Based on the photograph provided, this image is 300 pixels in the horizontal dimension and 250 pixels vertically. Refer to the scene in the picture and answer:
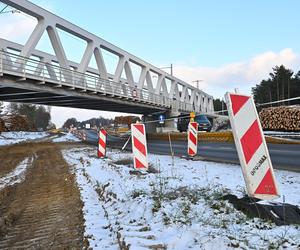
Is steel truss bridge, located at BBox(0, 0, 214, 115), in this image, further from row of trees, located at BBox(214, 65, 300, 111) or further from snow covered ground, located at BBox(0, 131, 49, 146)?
row of trees, located at BBox(214, 65, 300, 111)

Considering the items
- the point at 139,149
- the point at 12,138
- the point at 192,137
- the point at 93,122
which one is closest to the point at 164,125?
the point at 12,138

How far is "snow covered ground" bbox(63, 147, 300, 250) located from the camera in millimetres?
3686

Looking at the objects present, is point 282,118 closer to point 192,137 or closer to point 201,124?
point 201,124

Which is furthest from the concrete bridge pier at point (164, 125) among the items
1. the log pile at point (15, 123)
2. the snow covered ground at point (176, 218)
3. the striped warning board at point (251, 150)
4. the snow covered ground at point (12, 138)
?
the striped warning board at point (251, 150)

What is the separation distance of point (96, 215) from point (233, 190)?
242cm

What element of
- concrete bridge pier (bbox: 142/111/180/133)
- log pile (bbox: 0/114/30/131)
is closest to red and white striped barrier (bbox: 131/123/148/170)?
concrete bridge pier (bbox: 142/111/180/133)

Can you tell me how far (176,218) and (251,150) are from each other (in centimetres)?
138

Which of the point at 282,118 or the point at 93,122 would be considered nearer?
the point at 282,118

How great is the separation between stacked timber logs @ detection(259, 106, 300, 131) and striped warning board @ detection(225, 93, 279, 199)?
82.4 feet

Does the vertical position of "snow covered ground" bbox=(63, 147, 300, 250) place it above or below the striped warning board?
below

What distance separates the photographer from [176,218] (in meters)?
4.60

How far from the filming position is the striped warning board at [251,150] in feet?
15.7

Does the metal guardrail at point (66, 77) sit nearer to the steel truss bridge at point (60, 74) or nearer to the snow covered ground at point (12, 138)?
the steel truss bridge at point (60, 74)

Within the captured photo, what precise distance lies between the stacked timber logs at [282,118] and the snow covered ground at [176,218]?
2204cm
